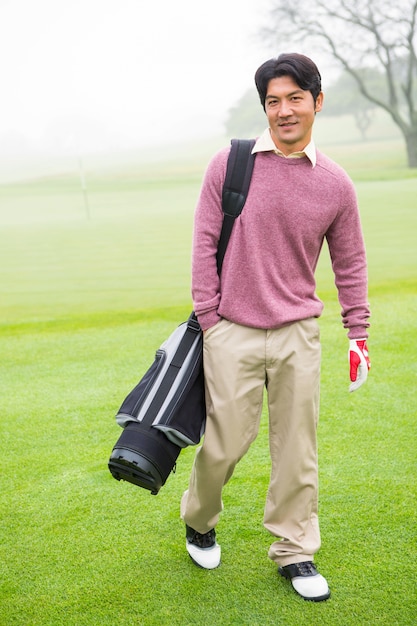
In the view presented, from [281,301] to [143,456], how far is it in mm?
558

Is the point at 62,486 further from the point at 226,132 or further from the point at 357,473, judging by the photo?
the point at 226,132

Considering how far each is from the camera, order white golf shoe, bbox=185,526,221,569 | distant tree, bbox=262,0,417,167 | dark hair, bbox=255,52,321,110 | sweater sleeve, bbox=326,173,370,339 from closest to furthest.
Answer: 1. dark hair, bbox=255,52,321,110
2. sweater sleeve, bbox=326,173,370,339
3. white golf shoe, bbox=185,526,221,569
4. distant tree, bbox=262,0,417,167

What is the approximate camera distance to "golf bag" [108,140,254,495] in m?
1.99

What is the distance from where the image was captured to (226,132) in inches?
1224

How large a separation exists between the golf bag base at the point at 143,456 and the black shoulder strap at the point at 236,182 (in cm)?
59

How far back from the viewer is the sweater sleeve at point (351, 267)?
2.11 metres

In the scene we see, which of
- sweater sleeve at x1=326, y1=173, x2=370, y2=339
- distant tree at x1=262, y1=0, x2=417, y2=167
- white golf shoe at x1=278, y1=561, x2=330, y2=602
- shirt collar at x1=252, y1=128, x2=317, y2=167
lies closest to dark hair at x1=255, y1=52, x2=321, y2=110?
shirt collar at x1=252, y1=128, x2=317, y2=167

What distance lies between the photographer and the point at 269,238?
2.00m

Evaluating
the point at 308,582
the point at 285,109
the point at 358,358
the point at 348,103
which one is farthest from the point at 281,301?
the point at 348,103

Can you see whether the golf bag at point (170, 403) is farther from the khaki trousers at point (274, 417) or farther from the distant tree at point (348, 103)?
the distant tree at point (348, 103)

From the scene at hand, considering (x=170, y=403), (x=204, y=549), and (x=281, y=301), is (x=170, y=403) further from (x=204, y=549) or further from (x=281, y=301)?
(x=204, y=549)

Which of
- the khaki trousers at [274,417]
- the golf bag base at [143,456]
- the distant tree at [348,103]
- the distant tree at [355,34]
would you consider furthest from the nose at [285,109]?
the distant tree at [348,103]

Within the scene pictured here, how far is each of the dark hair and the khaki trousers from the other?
2.12 ft

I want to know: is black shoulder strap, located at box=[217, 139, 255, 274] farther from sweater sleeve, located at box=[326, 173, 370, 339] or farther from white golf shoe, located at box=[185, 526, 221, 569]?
white golf shoe, located at box=[185, 526, 221, 569]
